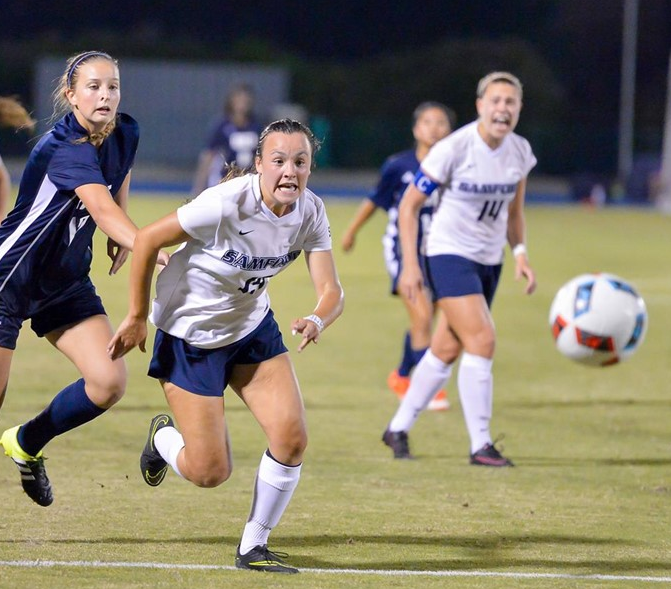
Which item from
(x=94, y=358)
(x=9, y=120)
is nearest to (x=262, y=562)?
(x=94, y=358)

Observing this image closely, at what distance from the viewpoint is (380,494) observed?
20.7ft

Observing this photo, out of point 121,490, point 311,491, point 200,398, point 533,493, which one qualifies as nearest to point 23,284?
point 200,398

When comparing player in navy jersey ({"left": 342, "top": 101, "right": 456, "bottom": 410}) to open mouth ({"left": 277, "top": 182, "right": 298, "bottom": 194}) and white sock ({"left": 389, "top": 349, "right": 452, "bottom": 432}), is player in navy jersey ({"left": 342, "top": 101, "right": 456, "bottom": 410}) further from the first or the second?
open mouth ({"left": 277, "top": 182, "right": 298, "bottom": 194})

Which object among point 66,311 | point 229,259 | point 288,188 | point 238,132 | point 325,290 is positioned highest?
point 288,188

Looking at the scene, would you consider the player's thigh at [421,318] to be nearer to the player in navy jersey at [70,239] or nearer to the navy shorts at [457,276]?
the navy shorts at [457,276]

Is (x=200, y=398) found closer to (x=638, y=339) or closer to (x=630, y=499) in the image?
(x=630, y=499)

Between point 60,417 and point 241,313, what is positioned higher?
point 241,313

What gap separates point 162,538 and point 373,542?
831 millimetres

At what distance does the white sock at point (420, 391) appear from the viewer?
7340mm

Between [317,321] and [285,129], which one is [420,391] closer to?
[317,321]

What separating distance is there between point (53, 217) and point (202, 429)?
1009 mm

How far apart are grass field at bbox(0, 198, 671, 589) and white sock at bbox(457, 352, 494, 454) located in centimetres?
20

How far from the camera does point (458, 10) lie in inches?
1992

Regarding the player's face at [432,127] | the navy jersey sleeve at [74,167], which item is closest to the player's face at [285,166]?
the navy jersey sleeve at [74,167]
